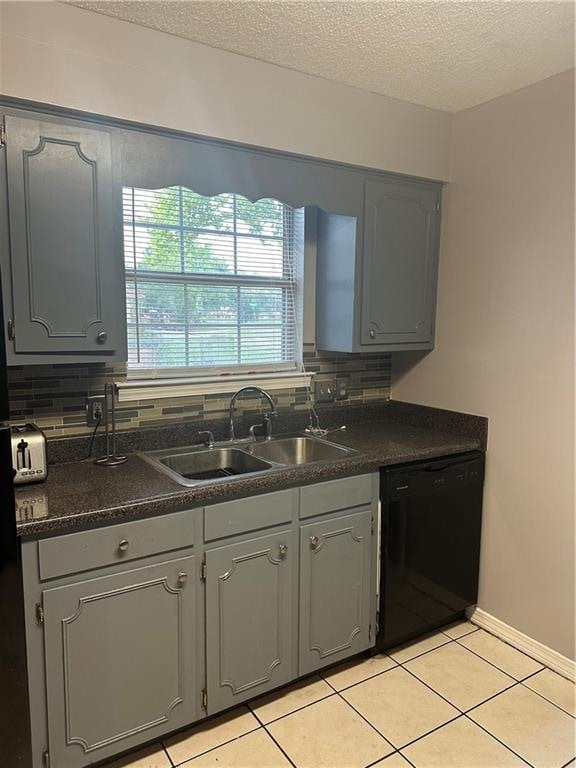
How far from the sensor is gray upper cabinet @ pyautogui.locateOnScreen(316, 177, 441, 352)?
8.45 ft

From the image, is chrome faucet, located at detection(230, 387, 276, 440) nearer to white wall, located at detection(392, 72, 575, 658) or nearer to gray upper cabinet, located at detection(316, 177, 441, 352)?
gray upper cabinet, located at detection(316, 177, 441, 352)

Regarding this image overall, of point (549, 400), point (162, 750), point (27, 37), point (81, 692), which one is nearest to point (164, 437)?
point (81, 692)

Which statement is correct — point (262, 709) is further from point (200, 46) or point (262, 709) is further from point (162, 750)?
point (200, 46)

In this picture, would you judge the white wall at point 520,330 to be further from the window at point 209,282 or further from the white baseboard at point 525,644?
the window at point 209,282

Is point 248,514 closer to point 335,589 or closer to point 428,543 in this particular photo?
point 335,589

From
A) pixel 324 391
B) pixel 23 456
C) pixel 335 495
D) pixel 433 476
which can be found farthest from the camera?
pixel 324 391

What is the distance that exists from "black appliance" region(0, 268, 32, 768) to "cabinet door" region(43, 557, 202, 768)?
0.08 m

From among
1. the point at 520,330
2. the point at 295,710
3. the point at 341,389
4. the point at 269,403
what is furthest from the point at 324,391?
the point at 295,710

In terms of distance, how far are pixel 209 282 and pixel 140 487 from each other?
110cm

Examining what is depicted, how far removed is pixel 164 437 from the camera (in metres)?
2.41

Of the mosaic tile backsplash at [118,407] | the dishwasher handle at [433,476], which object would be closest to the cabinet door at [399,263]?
the mosaic tile backsplash at [118,407]

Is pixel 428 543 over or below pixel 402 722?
over

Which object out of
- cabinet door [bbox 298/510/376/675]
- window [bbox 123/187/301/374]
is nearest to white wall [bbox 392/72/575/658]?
cabinet door [bbox 298/510/376/675]

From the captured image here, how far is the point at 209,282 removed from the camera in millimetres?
2566
